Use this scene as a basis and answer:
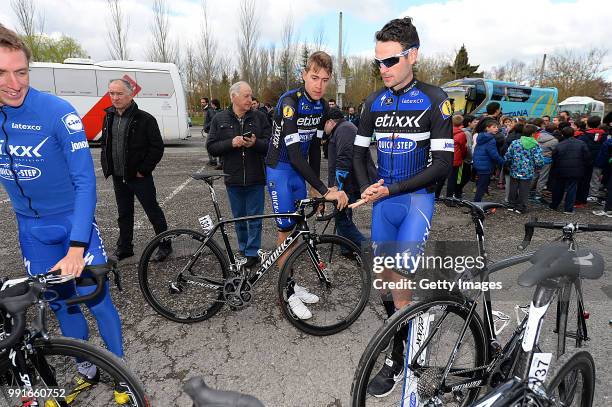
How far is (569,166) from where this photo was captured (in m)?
6.89

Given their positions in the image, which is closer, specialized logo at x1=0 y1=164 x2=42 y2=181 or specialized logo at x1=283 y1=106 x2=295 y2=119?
specialized logo at x1=0 y1=164 x2=42 y2=181

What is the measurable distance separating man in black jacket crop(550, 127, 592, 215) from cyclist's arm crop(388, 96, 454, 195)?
6.22 meters

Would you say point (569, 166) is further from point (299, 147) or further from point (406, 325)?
point (406, 325)

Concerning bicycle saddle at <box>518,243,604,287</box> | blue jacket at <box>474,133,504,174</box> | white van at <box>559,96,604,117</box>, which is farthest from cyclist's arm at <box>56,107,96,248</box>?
white van at <box>559,96,604,117</box>

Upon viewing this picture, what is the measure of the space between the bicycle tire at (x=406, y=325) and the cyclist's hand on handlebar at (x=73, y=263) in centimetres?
142

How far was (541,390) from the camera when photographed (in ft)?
4.78

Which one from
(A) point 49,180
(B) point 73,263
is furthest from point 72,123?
(B) point 73,263

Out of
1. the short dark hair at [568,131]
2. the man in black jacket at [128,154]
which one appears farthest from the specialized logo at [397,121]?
the short dark hair at [568,131]

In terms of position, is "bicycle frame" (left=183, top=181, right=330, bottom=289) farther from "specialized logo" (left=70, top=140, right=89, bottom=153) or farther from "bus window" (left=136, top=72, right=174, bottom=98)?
"bus window" (left=136, top=72, right=174, bottom=98)

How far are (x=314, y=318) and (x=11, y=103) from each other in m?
2.61

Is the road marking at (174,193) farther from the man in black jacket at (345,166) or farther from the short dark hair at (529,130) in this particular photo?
the short dark hair at (529,130)

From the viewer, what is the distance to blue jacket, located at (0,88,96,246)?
73.6 inches

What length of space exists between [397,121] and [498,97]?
76.9 feet

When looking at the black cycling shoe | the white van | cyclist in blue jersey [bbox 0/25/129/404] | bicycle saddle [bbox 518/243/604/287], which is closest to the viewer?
bicycle saddle [bbox 518/243/604/287]
